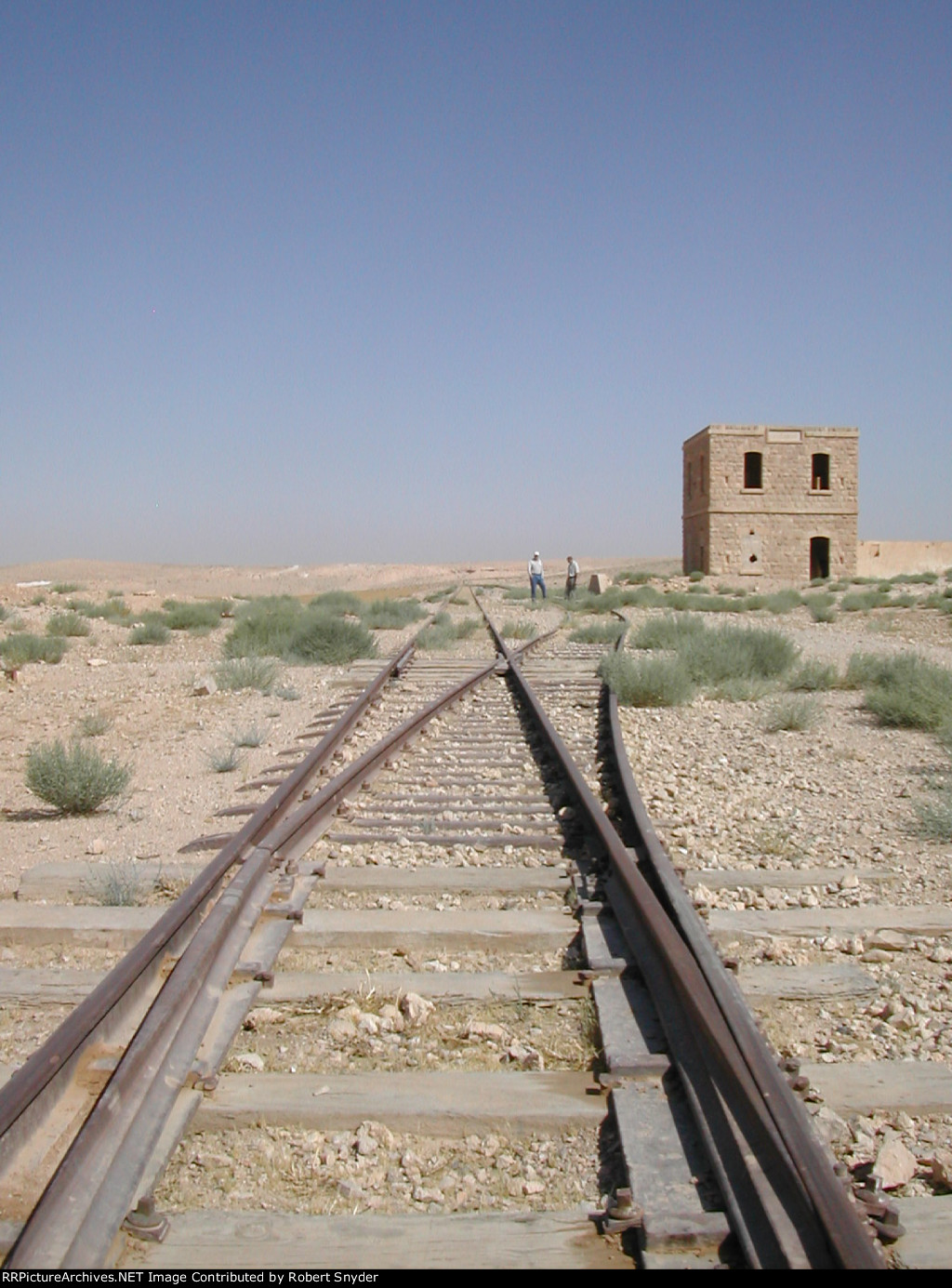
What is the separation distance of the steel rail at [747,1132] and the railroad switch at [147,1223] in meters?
1.22

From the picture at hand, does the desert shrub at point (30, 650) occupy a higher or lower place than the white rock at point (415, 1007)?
higher

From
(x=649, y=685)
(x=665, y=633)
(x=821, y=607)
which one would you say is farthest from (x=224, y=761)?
(x=821, y=607)

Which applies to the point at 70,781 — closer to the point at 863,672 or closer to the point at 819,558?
the point at 863,672

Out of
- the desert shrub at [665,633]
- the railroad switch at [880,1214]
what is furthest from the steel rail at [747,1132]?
the desert shrub at [665,633]

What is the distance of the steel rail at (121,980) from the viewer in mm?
2516

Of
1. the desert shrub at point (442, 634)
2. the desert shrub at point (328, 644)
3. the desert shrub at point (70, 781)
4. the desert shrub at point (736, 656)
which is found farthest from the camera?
the desert shrub at point (442, 634)

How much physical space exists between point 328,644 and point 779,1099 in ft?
44.8

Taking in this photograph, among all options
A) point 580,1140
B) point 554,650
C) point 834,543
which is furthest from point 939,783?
point 834,543

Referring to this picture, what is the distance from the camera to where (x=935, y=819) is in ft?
18.7

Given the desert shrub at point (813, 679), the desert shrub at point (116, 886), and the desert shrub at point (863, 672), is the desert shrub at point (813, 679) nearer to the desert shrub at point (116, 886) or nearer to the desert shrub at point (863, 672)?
the desert shrub at point (863, 672)

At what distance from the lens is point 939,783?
6.96 metres

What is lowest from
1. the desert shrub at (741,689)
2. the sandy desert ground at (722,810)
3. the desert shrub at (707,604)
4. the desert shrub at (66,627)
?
the sandy desert ground at (722,810)

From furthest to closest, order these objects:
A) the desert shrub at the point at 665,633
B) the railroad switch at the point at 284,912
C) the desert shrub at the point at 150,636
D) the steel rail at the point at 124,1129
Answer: the desert shrub at the point at 150,636 → the desert shrub at the point at 665,633 → the railroad switch at the point at 284,912 → the steel rail at the point at 124,1129

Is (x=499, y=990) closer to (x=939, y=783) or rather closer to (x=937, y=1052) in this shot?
(x=937, y=1052)
